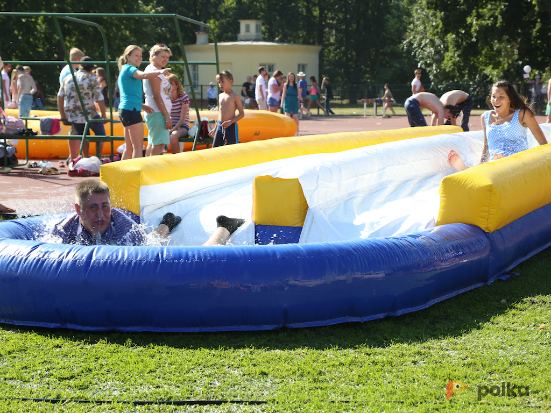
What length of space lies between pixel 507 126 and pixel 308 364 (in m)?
4.06

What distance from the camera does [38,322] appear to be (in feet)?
11.6

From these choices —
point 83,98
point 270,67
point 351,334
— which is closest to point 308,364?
point 351,334

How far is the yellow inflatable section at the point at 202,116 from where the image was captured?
11.1 meters

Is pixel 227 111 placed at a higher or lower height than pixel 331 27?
lower

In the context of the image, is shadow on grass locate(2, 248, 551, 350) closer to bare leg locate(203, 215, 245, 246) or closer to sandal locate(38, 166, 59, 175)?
bare leg locate(203, 215, 245, 246)

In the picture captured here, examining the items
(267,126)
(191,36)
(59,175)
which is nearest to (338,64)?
(191,36)

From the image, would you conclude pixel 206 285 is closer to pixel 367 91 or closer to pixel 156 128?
pixel 156 128

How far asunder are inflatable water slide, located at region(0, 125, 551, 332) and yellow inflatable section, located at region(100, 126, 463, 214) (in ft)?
0.05

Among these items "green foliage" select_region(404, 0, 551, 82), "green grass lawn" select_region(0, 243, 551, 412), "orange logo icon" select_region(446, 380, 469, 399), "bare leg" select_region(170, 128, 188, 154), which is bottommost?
"green grass lawn" select_region(0, 243, 551, 412)

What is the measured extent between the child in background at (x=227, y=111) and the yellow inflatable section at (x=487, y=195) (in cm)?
389

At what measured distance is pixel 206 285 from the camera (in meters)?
3.34

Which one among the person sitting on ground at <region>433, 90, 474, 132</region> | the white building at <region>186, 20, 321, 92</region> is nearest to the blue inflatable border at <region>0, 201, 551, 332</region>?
the person sitting on ground at <region>433, 90, 474, 132</region>

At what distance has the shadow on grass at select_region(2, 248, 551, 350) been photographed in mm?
3289

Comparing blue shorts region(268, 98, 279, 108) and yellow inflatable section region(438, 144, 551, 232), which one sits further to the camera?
blue shorts region(268, 98, 279, 108)
